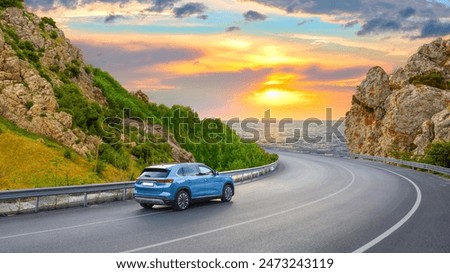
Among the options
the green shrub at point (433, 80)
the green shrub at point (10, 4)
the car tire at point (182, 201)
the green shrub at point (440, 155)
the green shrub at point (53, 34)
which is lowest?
the green shrub at point (440, 155)

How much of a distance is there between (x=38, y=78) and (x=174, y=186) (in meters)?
16.9

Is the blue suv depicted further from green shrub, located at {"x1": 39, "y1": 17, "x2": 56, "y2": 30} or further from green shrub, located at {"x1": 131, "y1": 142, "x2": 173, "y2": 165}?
green shrub, located at {"x1": 39, "y1": 17, "x2": 56, "y2": 30}

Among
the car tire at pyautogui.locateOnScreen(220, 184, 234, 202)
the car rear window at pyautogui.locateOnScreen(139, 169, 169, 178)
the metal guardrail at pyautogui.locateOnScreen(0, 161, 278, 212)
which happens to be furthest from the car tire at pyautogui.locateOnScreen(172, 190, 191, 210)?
the metal guardrail at pyautogui.locateOnScreen(0, 161, 278, 212)

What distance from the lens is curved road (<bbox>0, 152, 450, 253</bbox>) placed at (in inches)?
402

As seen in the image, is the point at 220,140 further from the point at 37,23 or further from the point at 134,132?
the point at 37,23

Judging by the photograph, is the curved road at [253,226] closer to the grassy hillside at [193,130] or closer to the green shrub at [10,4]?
the grassy hillside at [193,130]

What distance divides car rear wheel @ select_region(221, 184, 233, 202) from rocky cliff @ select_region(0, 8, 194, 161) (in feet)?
36.9

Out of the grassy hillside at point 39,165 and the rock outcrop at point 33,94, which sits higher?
the rock outcrop at point 33,94

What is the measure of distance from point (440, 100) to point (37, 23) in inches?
1791

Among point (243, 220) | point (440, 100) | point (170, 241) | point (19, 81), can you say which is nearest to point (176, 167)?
point (243, 220)

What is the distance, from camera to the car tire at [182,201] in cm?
1622

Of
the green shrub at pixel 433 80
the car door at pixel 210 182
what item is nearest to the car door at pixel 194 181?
the car door at pixel 210 182

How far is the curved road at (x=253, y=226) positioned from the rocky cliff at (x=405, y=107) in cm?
3517

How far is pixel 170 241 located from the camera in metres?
10.8
